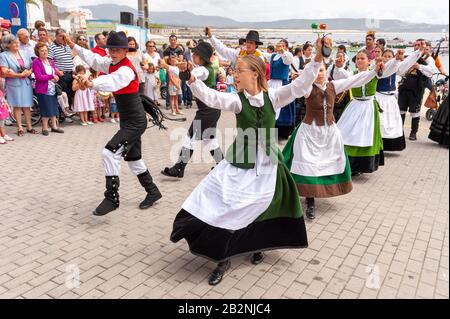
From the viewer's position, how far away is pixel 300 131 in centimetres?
482

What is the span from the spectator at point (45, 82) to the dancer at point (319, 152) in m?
5.67

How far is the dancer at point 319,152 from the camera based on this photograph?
15.4 feet

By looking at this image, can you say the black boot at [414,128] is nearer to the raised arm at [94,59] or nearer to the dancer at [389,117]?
the dancer at [389,117]

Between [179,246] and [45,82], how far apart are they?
5.80 m

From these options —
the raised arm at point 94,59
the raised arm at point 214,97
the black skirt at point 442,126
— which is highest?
the raised arm at point 94,59

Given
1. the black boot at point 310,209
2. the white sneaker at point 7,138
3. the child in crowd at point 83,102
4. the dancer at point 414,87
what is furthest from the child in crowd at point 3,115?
the dancer at point 414,87

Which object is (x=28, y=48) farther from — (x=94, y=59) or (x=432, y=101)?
(x=432, y=101)

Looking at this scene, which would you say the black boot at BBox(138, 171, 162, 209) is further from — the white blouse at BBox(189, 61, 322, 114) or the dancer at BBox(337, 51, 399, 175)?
the dancer at BBox(337, 51, 399, 175)

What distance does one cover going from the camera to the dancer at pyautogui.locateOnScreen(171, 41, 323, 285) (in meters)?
3.30

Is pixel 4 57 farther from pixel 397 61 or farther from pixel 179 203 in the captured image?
pixel 397 61

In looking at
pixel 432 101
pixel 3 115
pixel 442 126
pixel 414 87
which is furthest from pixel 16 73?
pixel 432 101

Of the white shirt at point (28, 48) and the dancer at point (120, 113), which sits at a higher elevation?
the white shirt at point (28, 48)

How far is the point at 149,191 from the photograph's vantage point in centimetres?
492
